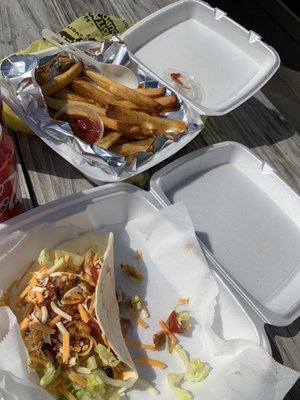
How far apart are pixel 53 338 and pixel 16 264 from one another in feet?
0.80

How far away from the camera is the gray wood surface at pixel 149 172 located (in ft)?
5.17

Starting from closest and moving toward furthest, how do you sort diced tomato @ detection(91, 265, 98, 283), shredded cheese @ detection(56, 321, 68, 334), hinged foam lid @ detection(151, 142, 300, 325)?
shredded cheese @ detection(56, 321, 68, 334)
diced tomato @ detection(91, 265, 98, 283)
hinged foam lid @ detection(151, 142, 300, 325)

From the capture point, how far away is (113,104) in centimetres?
170

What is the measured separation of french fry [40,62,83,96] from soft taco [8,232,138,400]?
2.16 feet

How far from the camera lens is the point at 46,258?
4.32ft

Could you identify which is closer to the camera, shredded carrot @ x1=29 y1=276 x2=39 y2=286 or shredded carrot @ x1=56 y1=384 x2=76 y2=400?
shredded carrot @ x1=56 y1=384 x2=76 y2=400

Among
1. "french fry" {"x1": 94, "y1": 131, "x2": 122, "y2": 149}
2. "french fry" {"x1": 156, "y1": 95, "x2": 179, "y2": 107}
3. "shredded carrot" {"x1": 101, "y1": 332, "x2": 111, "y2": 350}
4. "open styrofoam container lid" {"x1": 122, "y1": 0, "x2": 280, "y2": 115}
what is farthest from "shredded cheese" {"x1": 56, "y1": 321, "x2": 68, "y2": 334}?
"open styrofoam container lid" {"x1": 122, "y1": 0, "x2": 280, "y2": 115}

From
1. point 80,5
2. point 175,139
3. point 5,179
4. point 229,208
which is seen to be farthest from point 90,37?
point 5,179

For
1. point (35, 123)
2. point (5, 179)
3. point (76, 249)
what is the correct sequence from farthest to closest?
point (35, 123) < point (76, 249) < point (5, 179)

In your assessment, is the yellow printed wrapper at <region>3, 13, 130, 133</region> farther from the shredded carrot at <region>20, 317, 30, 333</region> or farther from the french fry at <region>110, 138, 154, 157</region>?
the shredded carrot at <region>20, 317, 30, 333</region>

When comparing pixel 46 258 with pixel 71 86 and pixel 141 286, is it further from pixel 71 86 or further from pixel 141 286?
pixel 71 86

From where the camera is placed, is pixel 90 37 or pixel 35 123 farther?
pixel 90 37

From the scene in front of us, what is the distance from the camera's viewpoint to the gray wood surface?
5.17 feet

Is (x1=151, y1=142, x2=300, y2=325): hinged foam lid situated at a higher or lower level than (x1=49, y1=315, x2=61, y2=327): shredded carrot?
higher
